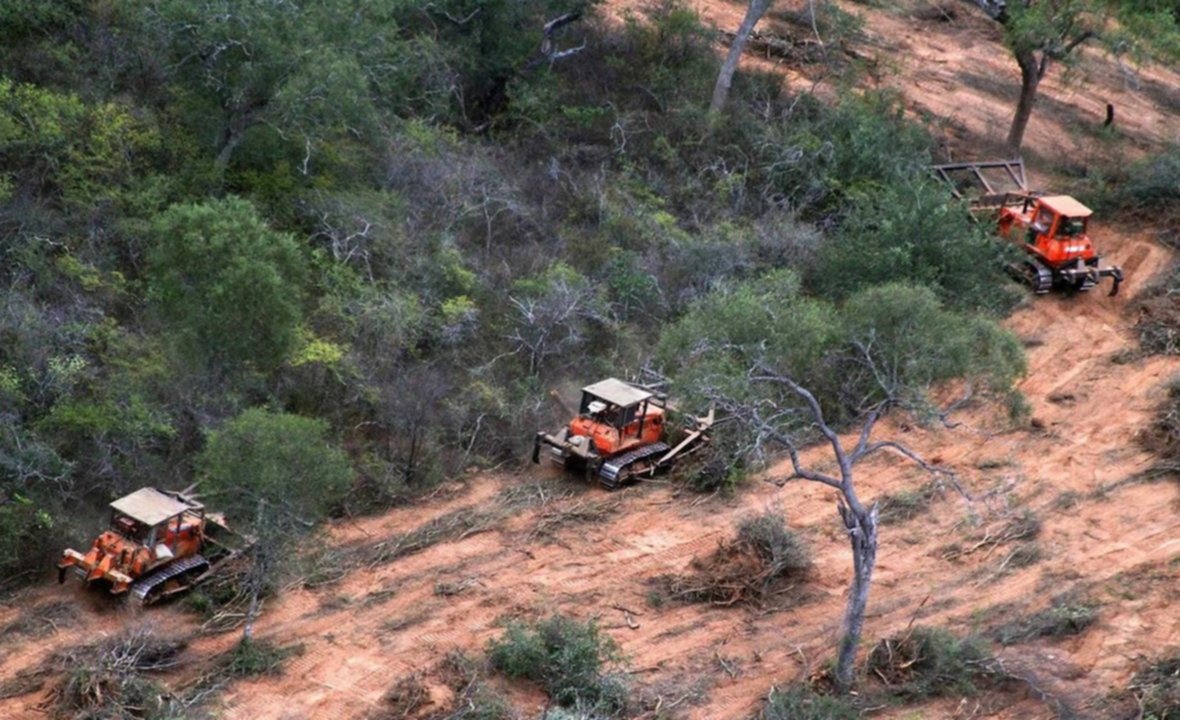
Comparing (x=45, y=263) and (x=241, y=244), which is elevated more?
(x=241, y=244)

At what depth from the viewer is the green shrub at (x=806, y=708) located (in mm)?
19688

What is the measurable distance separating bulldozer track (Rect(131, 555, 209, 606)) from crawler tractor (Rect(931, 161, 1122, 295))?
17.9m

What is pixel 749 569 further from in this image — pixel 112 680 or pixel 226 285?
Answer: pixel 112 680

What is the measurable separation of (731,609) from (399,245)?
9.34 metres

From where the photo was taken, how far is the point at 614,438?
24.8 meters

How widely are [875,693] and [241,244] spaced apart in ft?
34.0

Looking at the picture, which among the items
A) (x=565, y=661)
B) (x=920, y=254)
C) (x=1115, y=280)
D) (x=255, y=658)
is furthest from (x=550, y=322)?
(x=1115, y=280)

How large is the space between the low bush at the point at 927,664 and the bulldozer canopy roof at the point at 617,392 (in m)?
5.56

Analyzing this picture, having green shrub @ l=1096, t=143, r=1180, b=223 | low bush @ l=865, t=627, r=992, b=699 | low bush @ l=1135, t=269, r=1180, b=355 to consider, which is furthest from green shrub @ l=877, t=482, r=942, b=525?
green shrub @ l=1096, t=143, r=1180, b=223

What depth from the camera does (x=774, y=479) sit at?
1005 inches

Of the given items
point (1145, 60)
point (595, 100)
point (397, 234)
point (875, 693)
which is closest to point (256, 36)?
point (397, 234)

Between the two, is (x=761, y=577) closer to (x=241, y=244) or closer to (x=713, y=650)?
(x=713, y=650)

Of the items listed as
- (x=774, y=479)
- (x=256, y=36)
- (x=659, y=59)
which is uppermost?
(x=256, y=36)

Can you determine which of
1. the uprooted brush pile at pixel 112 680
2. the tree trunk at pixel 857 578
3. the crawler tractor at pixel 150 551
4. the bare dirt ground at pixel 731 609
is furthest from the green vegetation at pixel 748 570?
the uprooted brush pile at pixel 112 680
